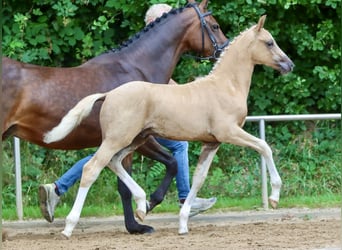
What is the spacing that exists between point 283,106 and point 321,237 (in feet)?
14.3

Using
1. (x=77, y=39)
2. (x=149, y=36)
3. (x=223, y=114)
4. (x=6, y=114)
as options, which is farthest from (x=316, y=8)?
(x=6, y=114)

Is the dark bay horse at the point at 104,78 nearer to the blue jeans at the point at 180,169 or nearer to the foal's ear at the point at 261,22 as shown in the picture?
the blue jeans at the point at 180,169

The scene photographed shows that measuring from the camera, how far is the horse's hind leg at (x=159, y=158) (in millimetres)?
7387

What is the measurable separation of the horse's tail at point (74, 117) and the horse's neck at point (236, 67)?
0.99m

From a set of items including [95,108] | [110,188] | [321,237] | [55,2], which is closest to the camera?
[321,237]

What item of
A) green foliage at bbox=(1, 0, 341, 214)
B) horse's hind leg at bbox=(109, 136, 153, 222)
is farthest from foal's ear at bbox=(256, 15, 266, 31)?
green foliage at bbox=(1, 0, 341, 214)

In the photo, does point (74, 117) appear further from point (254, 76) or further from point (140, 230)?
point (254, 76)

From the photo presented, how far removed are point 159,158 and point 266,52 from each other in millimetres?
1334

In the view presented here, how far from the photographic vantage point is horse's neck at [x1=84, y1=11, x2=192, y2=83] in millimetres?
7426

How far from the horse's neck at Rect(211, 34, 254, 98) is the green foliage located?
274 cm

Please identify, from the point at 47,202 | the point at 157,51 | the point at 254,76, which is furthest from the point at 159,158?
the point at 254,76

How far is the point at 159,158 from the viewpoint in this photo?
24.4ft

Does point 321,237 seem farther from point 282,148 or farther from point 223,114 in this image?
point 282,148

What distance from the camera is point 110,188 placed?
941 cm
